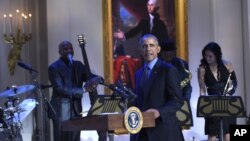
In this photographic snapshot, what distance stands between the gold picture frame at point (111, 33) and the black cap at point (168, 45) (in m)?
0.09

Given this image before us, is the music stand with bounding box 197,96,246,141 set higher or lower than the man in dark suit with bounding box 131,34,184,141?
lower

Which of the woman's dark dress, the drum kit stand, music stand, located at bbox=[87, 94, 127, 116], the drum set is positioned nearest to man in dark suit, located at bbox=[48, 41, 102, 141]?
the drum kit stand

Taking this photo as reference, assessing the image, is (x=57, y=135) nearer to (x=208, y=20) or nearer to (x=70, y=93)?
(x=70, y=93)

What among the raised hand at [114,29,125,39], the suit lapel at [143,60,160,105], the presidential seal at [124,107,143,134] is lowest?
the presidential seal at [124,107,143,134]

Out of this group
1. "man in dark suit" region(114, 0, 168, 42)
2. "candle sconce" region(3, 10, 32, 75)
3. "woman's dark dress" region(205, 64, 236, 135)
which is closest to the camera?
"woman's dark dress" region(205, 64, 236, 135)

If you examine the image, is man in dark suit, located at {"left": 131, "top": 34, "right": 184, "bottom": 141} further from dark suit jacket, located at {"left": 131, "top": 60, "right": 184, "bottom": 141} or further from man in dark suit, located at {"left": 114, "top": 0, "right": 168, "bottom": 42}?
man in dark suit, located at {"left": 114, "top": 0, "right": 168, "bottom": 42}

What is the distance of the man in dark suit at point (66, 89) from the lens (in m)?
7.26

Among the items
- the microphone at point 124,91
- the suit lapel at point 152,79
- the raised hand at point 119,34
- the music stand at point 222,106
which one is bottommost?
the music stand at point 222,106

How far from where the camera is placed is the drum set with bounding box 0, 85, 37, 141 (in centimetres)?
693

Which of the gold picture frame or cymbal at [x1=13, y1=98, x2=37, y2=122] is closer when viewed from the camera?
cymbal at [x1=13, y1=98, x2=37, y2=122]

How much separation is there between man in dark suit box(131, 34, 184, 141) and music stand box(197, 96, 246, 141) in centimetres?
215

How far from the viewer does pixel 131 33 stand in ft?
30.4

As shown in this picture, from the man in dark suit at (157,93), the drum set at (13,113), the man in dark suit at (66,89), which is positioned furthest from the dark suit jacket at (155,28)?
the man in dark suit at (157,93)

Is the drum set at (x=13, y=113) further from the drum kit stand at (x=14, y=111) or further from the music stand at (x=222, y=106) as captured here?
the music stand at (x=222, y=106)
